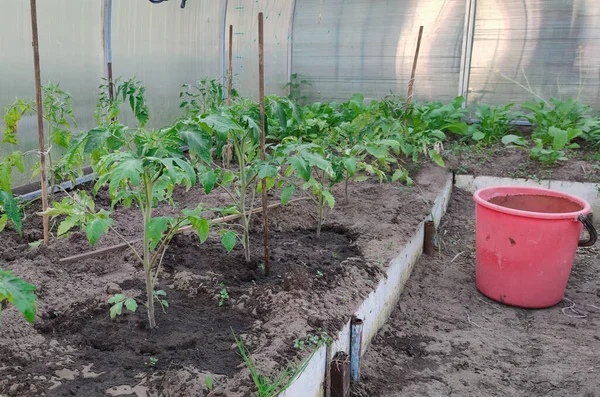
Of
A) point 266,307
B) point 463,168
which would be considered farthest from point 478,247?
point 463,168

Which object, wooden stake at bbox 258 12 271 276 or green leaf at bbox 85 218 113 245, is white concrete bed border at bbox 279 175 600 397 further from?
green leaf at bbox 85 218 113 245

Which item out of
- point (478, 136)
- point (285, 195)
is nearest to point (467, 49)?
point (478, 136)

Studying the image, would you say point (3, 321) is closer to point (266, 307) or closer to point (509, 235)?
point (266, 307)

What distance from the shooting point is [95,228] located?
1.84 meters

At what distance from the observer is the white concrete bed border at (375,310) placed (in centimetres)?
205

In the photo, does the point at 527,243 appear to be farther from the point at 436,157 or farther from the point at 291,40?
the point at 291,40

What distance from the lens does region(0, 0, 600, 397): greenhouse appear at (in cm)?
201

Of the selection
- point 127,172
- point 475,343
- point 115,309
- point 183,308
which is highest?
point 127,172

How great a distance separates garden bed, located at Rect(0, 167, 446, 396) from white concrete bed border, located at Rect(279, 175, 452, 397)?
0.07 metres

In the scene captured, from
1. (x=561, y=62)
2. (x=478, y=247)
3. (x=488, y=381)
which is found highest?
(x=561, y=62)

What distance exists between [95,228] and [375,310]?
5.14ft

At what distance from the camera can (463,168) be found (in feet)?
17.5

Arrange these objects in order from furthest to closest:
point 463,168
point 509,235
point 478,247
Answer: point 463,168, point 478,247, point 509,235

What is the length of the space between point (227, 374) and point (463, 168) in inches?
159
